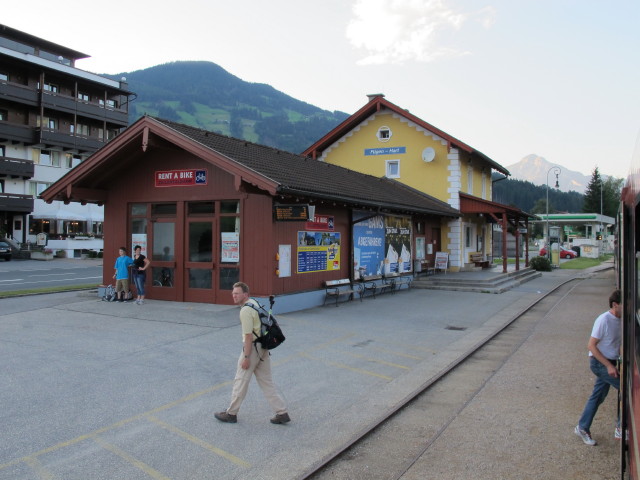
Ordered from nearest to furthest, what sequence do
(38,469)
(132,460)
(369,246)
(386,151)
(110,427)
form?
(38,469), (132,460), (110,427), (369,246), (386,151)

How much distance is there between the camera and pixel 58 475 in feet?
14.4

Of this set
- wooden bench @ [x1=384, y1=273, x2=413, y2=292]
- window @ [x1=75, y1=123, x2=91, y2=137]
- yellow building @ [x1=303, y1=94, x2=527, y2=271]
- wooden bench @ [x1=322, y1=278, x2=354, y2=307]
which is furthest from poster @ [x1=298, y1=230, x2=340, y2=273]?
window @ [x1=75, y1=123, x2=91, y2=137]

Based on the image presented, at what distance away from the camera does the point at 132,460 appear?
4711mm

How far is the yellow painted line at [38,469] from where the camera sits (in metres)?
4.34

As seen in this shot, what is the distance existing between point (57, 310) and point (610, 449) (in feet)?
40.1

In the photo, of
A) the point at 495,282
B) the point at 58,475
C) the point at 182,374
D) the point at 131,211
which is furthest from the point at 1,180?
the point at 58,475

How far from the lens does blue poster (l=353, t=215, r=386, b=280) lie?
55.5 feet

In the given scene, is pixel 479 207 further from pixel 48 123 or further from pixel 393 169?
pixel 48 123

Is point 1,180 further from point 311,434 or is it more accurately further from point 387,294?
point 311,434

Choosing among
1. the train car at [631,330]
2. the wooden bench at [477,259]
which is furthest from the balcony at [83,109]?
the train car at [631,330]

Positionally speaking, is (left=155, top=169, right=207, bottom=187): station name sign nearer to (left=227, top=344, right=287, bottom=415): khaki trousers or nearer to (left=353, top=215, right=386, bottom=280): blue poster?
(left=353, top=215, right=386, bottom=280): blue poster

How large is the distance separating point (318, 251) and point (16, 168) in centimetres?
3426

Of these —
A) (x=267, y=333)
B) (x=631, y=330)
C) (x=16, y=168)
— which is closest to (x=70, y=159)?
(x=16, y=168)

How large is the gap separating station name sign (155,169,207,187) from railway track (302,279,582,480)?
848 cm
